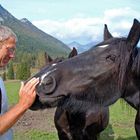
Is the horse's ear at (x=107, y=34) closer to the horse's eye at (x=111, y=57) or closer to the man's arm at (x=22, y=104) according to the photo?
the horse's eye at (x=111, y=57)

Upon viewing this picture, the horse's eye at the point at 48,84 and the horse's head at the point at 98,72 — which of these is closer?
the horse's eye at the point at 48,84

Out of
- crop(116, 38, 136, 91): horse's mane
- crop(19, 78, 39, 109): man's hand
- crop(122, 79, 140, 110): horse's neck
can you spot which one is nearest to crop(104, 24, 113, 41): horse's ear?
crop(116, 38, 136, 91): horse's mane

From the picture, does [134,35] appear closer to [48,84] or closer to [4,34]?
[48,84]

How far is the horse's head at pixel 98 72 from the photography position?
13.0ft

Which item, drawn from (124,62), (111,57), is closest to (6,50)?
(111,57)

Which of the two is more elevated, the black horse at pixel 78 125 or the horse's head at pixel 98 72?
the horse's head at pixel 98 72

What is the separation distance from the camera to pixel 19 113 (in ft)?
12.0

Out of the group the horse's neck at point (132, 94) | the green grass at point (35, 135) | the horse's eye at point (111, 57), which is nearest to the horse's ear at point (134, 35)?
the horse's eye at point (111, 57)

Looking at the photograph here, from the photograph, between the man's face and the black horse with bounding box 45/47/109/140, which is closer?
the man's face

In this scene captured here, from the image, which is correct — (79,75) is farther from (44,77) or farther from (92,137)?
(92,137)

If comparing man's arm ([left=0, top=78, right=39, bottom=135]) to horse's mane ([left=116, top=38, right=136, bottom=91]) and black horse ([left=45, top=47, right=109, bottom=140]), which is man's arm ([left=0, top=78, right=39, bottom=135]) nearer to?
horse's mane ([left=116, top=38, right=136, bottom=91])

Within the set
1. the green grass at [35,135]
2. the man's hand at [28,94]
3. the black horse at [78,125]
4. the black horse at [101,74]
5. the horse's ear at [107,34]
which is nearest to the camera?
the man's hand at [28,94]

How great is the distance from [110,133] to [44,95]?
8329 millimetres

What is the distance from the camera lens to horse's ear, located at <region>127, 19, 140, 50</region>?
156 inches
